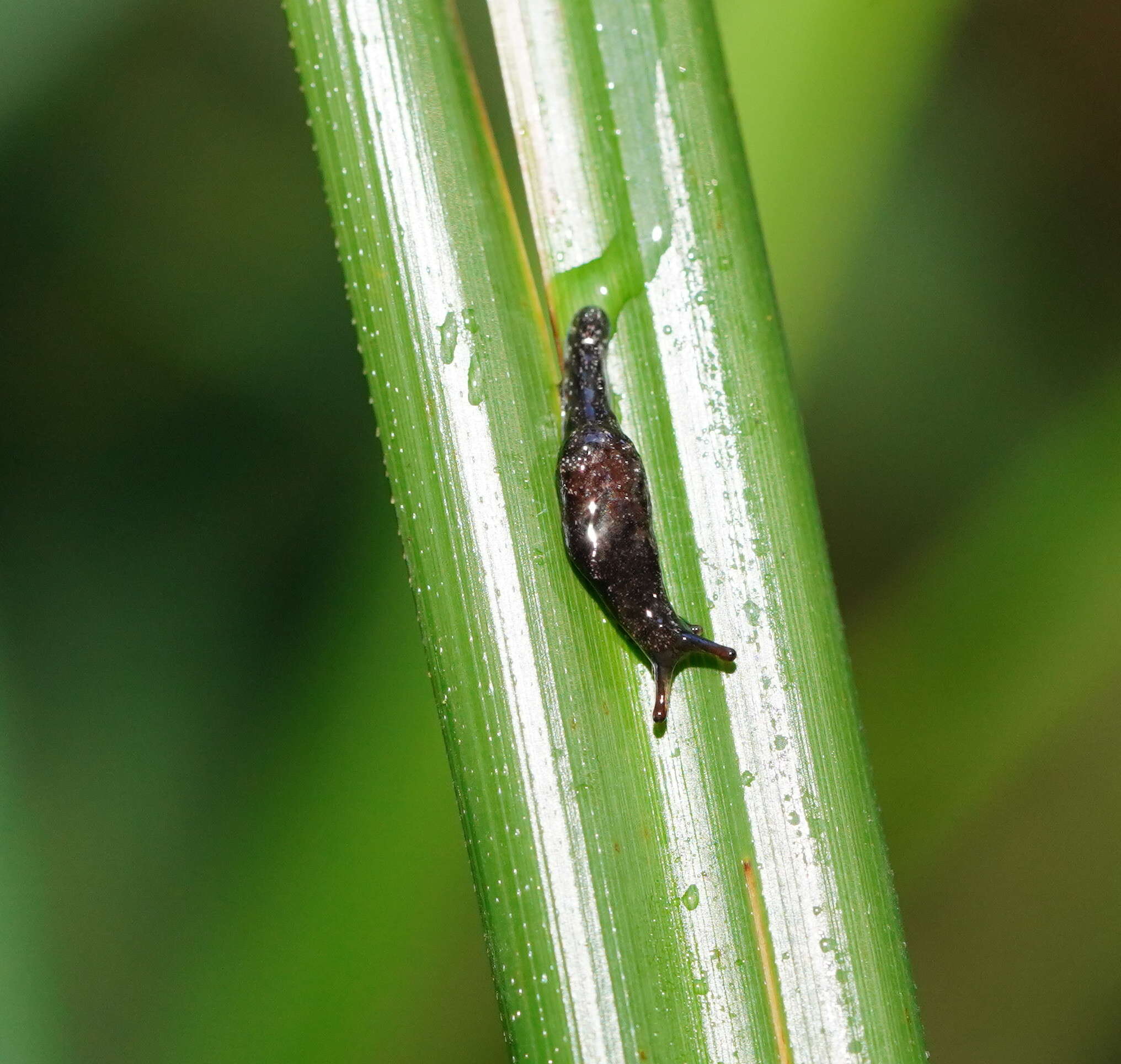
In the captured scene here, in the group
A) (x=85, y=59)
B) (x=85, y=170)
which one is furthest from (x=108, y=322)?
(x=85, y=59)

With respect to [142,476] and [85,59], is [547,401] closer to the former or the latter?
[142,476]

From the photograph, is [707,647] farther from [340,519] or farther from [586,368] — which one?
[340,519]

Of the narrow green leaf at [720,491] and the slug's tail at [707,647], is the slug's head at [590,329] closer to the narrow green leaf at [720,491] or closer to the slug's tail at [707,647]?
the narrow green leaf at [720,491]

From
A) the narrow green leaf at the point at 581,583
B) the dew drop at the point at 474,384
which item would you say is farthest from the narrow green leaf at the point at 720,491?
the dew drop at the point at 474,384

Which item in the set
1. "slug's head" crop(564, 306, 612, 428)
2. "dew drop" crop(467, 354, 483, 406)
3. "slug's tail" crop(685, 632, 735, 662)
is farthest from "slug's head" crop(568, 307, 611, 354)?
"slug's tail" crop(685, 632, 735, 662)

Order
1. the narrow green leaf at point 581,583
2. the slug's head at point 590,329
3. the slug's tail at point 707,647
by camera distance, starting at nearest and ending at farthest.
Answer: the narrow green leaf at point 581,583 → the slug's tail at point 707,647 → the slug's head at point 590,329

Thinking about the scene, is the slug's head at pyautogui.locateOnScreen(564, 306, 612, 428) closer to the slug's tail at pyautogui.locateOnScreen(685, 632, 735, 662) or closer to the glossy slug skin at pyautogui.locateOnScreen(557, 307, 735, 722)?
the glossy slug skin at pyautogui.locateOnScreen(557, 307, 735, 722)
